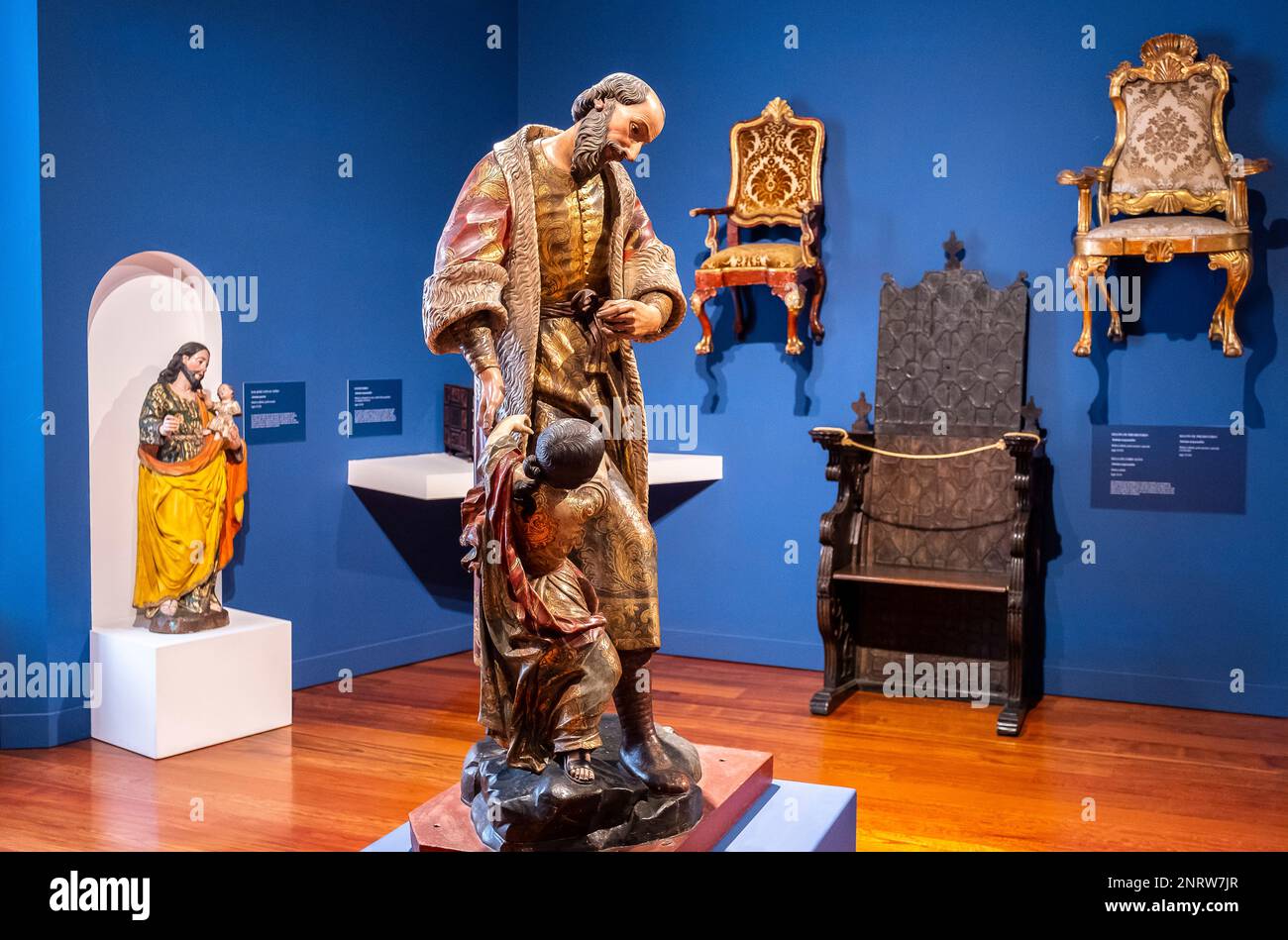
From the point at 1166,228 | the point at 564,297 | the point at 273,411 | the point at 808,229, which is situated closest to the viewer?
the point at 564,297

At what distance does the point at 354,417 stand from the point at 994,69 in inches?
133

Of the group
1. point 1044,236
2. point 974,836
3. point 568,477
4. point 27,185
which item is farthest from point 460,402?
point 568,477

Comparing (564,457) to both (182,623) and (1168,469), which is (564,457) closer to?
(182,623)

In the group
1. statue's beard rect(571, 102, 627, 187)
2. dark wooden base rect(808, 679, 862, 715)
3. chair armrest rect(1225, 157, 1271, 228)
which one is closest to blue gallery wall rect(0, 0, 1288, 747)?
chair armrest rect(1225, 157, 1271, 228)

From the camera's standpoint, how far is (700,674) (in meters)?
6.29

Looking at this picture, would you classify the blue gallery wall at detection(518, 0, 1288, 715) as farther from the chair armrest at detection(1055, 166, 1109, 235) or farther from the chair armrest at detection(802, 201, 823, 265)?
the chair armrest at detection(1055, 166, 1109, 235)

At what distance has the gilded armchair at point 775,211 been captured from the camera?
20.0 ft

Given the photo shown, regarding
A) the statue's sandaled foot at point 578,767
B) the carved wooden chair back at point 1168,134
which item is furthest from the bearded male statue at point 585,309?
the carved wooden chair back at point 1168,134

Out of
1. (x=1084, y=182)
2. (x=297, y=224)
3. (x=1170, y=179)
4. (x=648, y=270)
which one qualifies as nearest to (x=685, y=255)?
(x=297, y=224)

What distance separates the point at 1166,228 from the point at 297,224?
3.74 m

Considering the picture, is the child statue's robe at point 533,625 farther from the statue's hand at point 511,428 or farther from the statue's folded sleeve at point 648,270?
the statue's folded sleeve at point 648,270

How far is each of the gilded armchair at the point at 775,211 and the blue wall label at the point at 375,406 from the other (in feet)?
5.10

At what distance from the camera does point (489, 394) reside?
8.95ft

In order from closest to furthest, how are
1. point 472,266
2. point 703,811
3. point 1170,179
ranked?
point 472,266, point 703,811, point 1170,179
